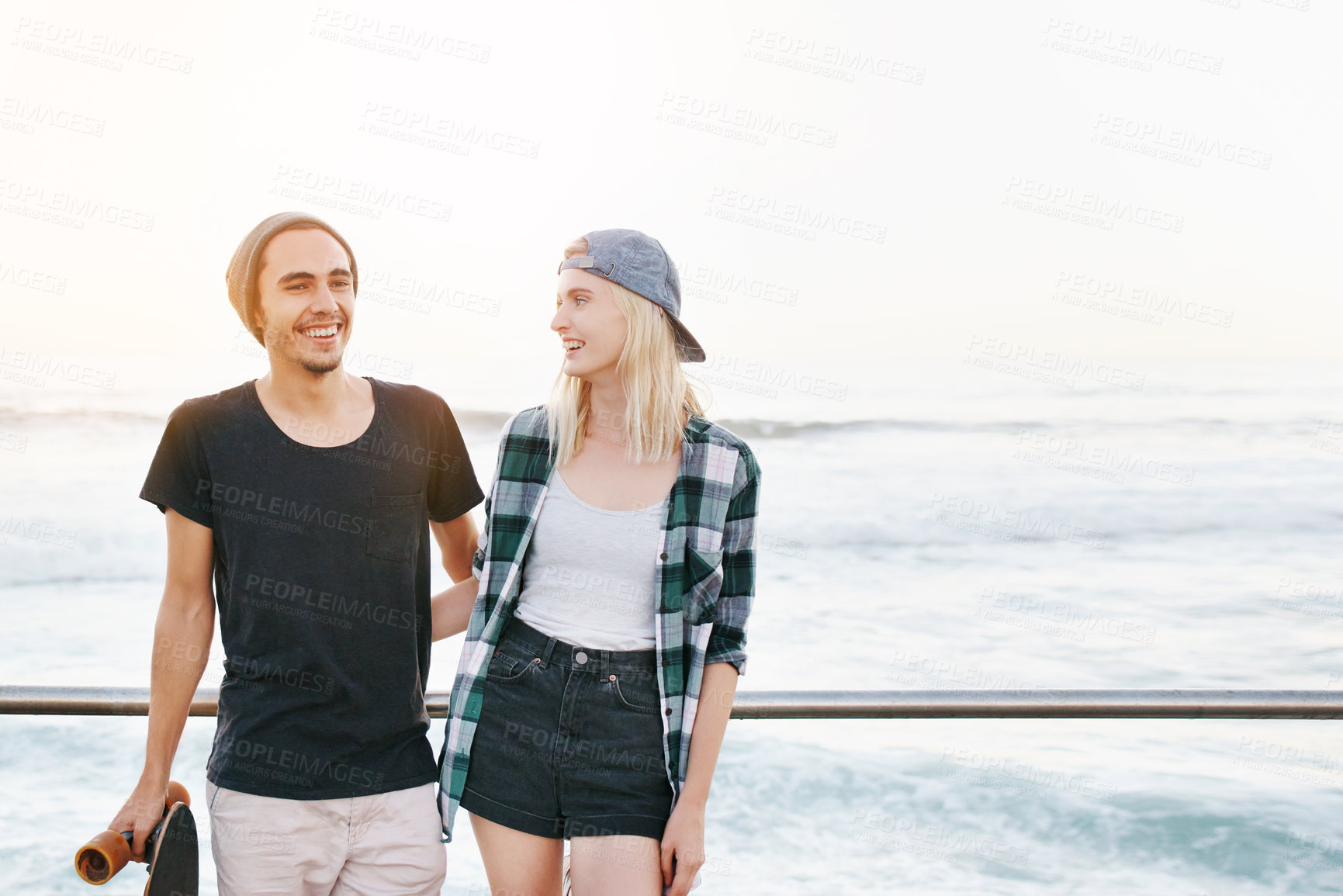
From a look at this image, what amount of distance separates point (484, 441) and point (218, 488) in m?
13.9

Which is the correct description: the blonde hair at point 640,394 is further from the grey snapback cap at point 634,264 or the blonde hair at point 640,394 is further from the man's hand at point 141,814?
the man's hand at point 141,814

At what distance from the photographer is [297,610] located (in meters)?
1.65

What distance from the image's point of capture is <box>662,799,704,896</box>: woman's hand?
5.14 ft

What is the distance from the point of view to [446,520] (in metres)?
1.87

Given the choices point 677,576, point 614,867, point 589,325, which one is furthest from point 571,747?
point 589,325

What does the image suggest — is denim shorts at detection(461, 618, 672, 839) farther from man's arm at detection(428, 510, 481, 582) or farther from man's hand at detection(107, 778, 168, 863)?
man's hand at detection(107, 778, 168, 863)

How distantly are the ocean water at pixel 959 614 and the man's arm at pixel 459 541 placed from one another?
1.28 metres

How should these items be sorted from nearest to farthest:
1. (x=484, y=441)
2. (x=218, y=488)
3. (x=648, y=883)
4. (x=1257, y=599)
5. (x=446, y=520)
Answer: (x=648, y=883)
(x=218, y=488)
(x=446, y=520)
(x=1257, y=599)
(x=484, y=441)

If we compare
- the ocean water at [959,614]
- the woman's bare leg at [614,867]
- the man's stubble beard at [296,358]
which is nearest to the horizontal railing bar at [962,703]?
the woman's bare leg at [614,867]

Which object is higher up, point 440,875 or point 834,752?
point 440,875

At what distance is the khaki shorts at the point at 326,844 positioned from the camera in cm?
162

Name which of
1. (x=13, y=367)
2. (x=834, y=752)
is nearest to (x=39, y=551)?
(x=13, y=367)

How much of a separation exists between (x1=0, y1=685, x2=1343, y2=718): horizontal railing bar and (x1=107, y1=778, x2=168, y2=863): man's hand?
5.0 inches

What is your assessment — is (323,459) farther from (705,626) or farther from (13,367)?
(13,367)
